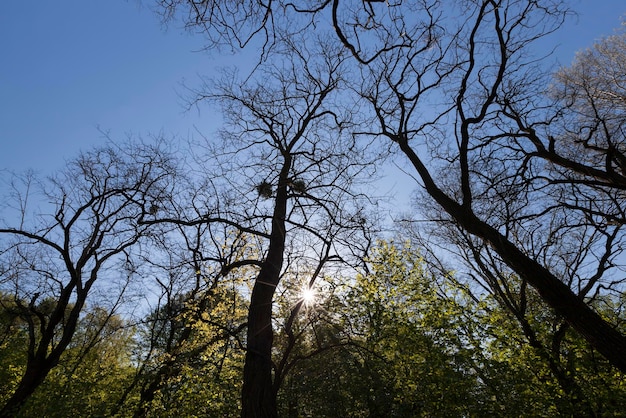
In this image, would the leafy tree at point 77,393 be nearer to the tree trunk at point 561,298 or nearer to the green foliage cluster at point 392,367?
the green foliage cluster at point 392,367

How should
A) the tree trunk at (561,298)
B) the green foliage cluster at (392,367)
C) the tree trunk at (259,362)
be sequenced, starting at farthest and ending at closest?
the green foliage cluster at (392,367) → the tree trunk at (259,362) → the tree trunk at (561,298)

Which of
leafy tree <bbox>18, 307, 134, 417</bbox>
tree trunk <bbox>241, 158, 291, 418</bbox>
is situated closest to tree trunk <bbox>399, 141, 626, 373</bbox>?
tree trunk <bbox>241, 158, 291, 418</bbox>

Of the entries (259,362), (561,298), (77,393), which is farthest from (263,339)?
(77,393)

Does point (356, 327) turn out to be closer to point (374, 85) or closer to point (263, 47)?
point (374, 85)

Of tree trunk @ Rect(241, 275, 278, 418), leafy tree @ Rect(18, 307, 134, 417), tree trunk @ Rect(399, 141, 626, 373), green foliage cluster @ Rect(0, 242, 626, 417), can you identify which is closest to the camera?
tree trunk @ Rect(399, 141, 626, 373)

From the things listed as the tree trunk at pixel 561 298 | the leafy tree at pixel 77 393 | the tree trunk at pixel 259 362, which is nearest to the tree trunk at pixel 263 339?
the tree trunk at pixel 259 362

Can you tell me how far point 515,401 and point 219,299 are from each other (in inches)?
257

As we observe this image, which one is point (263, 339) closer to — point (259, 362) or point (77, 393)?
point (259, 362)

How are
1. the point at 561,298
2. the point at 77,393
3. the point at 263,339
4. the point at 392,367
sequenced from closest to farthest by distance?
the point at 561,298 → the point at 263,339 → the point at 392,367 → the point at 77,393

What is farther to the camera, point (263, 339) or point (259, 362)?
point (263, 339)

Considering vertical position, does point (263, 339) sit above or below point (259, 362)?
above

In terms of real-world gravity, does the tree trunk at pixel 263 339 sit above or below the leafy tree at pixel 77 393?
below

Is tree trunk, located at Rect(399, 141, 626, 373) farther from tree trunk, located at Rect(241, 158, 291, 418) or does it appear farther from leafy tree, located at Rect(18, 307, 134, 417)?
leafy tree, located at Rect(18, 307, 134, 417)

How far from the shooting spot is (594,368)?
16.8 ft
